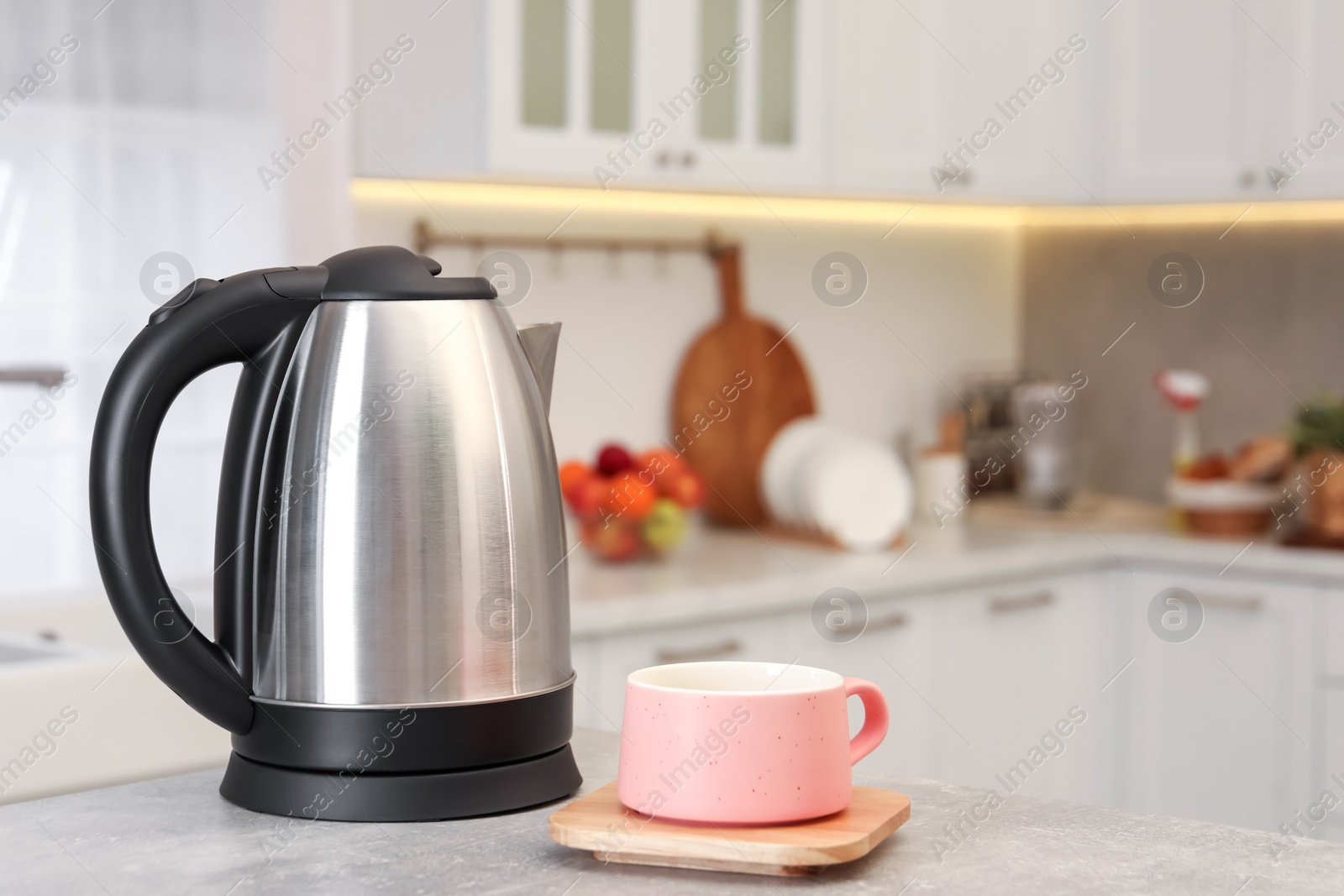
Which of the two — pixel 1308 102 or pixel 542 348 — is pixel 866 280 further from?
pixel 542 348

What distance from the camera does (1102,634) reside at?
262 cm

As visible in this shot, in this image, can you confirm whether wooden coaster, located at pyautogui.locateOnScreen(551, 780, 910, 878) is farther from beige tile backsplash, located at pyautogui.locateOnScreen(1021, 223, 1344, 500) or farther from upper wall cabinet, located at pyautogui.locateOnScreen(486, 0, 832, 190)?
beige tile backsplash, located at pyautogui.locateOnScreen(1021, 223, 1344, 500)

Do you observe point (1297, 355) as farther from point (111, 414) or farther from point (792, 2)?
point (111, 414)

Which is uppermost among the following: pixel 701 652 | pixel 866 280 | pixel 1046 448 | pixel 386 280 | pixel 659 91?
pixel 659 91

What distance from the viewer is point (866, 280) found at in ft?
9.81

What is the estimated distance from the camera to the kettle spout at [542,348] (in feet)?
2.79

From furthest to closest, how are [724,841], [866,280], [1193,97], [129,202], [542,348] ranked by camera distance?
[866,280]
[1193,97]
[129,202]
[542,348]
[724,841]

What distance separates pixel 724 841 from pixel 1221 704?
6.81 feet

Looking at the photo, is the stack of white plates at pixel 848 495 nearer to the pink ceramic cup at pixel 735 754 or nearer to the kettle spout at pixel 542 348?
the kettle spout at pixel 542 348

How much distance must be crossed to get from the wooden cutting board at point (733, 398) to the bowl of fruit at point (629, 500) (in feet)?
1.34

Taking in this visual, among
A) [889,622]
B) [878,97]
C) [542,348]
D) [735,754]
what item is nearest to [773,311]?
[878,97]

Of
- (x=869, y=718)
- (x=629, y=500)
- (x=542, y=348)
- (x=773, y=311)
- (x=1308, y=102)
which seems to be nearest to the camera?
(x=869, y=718)

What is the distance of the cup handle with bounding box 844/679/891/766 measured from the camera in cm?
73

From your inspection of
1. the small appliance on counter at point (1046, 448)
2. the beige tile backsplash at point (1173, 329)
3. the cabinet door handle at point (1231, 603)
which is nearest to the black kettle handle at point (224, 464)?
the cabinet door handle at point (1231, 603)
